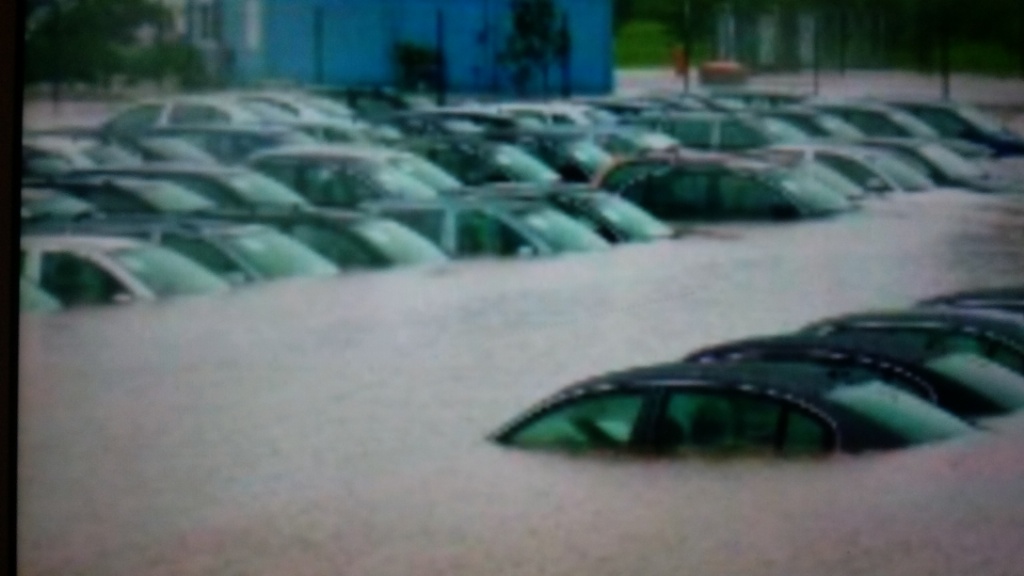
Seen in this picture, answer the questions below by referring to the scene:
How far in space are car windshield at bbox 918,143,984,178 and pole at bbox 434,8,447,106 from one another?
933 mm

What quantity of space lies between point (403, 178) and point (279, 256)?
0.29 metres

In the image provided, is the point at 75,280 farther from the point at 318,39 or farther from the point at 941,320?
the point at 941,320

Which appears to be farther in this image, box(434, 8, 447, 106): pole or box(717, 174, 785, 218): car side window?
box(434, 8, 447, 106): pole

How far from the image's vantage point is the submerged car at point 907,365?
4223 millimetres

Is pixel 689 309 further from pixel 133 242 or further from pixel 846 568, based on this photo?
pixel 133 242

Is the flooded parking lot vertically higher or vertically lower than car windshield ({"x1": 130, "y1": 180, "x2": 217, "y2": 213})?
lower

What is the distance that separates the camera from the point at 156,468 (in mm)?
4457

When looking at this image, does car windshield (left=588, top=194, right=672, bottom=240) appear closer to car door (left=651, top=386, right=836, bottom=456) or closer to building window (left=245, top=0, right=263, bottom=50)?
car door (left=651, top=386, right=836, bottom=456)

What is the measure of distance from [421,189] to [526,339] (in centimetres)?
42

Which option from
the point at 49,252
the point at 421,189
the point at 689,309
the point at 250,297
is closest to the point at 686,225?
the point at 689,309

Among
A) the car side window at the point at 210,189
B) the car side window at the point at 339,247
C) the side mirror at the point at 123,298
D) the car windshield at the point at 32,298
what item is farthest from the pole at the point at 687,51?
the car windshield at the point at 32,298

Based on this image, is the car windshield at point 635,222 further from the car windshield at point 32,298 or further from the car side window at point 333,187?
the car windshield at point 32,298

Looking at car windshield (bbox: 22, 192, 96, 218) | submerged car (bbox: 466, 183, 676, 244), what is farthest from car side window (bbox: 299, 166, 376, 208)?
car windshield (bbox: 22, 192, 96, 218)

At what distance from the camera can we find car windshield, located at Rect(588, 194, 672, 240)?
4.61 m
